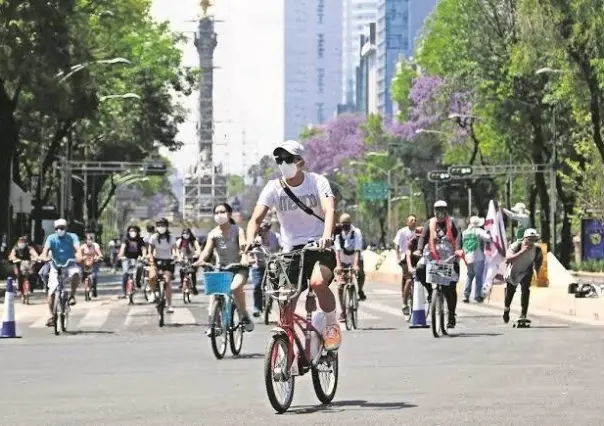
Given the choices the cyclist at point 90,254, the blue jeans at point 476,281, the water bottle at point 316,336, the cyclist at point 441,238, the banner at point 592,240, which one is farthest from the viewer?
the banner at point 592,240

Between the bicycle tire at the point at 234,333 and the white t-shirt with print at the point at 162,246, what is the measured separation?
8.45m

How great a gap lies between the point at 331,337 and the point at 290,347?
2.07ft

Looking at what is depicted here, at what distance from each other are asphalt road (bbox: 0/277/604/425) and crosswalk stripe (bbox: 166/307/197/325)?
237 centimetres

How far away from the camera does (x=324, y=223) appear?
42.2 ft

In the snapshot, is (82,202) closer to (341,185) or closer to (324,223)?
(341,185)

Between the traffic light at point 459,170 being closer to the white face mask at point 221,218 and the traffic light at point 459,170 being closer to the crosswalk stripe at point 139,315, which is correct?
the crosswalk stripe at point 139,315

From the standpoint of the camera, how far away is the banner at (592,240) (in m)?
68.8

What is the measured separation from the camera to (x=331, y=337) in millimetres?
12516

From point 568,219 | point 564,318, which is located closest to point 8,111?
point 564,318

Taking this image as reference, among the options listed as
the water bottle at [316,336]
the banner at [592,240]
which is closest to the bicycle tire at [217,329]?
the water bottle at [316,336]

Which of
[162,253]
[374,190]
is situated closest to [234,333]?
[162,253]

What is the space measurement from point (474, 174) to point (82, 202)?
25.5 m

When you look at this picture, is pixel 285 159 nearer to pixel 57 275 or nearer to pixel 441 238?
pixel 441 238

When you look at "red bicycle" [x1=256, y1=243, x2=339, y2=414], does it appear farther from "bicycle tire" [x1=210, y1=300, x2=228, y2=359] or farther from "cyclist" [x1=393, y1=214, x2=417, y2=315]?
"cyclist" [x1=393, y1=214, x2=417, y2=315]
